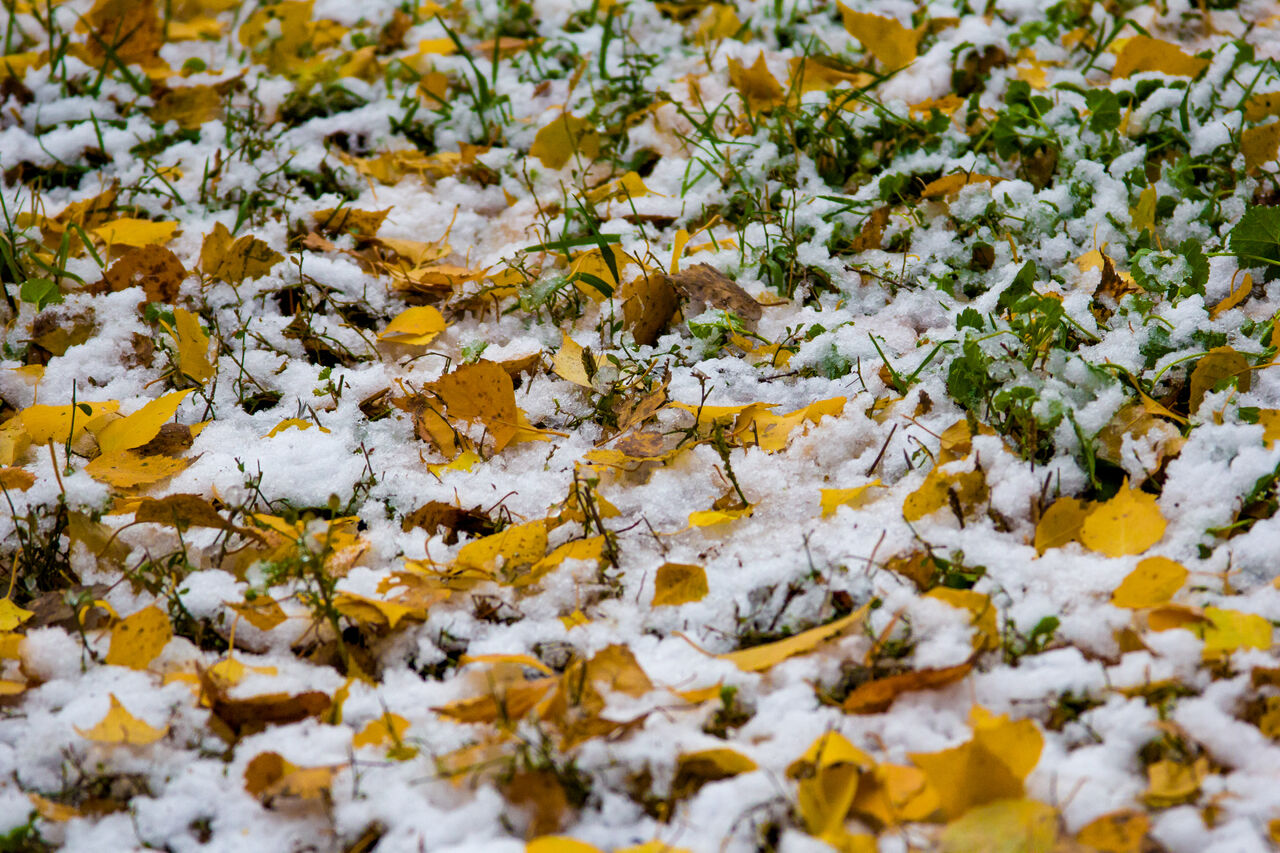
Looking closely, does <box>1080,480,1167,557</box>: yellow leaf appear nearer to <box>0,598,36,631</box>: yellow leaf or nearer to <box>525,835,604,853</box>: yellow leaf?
<box>525,835,604,853</box>: yellow leaf

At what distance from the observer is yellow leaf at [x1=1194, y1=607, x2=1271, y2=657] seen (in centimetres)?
100

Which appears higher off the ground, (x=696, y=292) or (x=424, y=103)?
(x=424, y=103)

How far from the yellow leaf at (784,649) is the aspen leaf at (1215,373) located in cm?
64

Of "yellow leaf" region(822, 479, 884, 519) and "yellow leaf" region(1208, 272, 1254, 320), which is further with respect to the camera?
"yellow leaf" region(1208, 272, 1254, 320)

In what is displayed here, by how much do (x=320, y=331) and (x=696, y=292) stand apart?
0.68m

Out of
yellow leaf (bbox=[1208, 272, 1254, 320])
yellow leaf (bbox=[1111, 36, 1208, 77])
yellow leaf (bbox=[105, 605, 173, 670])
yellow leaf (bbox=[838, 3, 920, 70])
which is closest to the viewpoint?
yellow leaf (bbox=[105, 605, 173, 670])

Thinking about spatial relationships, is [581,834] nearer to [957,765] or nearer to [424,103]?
[957,765]

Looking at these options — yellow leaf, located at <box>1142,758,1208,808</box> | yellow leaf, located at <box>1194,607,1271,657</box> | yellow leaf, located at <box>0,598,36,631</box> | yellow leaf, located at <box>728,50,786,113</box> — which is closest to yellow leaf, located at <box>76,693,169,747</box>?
yellow leaf, located at <box>0,598,36,631</box>

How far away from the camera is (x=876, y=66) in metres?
2.30

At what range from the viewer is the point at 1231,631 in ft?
3.32

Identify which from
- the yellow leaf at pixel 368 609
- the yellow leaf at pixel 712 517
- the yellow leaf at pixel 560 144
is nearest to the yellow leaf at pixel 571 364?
the yellow leaf at pixel 712 517

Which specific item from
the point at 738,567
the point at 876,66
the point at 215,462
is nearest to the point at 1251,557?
the point at 738,567

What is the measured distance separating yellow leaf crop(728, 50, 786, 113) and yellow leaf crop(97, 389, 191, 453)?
1.36 meters

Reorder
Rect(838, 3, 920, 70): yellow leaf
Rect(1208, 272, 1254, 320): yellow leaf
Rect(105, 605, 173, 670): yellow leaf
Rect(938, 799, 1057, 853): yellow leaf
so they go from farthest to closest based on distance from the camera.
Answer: Rect(838, 3, 920, 70): yellow leaf
Rect(1208, 272, 1254, 320): yellow leaf
Rect(105, 605, 173, 670): yellow leaf
Rect(938, 799, 1057, 853): yellow leaf
